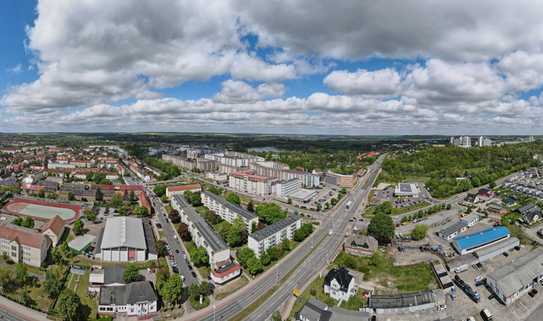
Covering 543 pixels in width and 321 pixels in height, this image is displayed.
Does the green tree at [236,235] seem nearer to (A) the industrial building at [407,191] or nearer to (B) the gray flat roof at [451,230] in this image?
(B) the gray flat roof at [451,230]

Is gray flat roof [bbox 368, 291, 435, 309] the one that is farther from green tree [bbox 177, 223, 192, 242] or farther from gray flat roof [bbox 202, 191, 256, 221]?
green tree [bbox 177, 223, 192, 242]

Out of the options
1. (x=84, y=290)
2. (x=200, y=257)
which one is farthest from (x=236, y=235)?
(x=84, y=290)

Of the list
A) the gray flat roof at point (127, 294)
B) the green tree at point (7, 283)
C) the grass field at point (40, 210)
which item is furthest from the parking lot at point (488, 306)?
the grass field at point (40, 210)

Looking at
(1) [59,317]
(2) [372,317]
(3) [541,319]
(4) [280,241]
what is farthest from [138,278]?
(3) [541,319]

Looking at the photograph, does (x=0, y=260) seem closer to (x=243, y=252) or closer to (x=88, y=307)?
(x=88, y=307)

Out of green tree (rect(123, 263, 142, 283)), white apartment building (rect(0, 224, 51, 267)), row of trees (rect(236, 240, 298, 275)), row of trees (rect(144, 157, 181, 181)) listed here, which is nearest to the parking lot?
row of trees (rect(236, 240, 298, 275))

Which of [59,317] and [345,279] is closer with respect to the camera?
[59,317]

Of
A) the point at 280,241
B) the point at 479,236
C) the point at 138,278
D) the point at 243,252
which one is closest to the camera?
the point at 138,278
